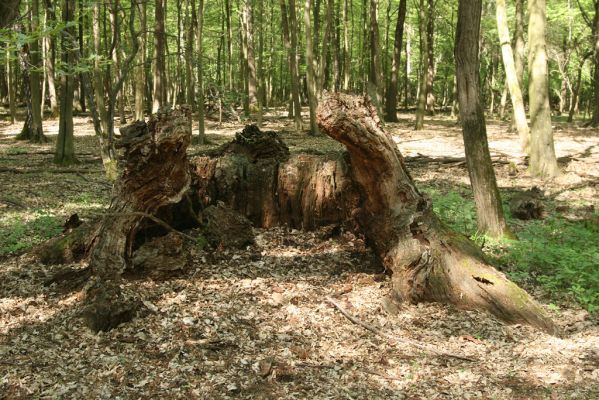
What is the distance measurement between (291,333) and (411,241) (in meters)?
1.72

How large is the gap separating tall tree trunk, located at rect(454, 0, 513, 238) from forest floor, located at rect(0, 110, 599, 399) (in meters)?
0.45

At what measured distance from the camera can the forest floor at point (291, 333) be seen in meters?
4.00

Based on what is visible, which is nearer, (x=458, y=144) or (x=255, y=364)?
(x=255, y=364)

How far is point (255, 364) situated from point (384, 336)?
1.32 metres

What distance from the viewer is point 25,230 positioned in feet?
24.4

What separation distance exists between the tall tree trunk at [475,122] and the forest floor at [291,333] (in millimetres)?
450

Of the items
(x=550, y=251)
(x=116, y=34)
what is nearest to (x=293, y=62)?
(x=116, y=34)

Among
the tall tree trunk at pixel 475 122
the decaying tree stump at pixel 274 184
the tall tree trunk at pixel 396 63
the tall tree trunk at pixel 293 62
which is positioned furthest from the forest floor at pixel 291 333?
the tall tree trunk at pixel 396 63

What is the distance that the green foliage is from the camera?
6.75m

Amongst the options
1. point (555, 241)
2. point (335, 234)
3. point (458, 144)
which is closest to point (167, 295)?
point (335, 234)

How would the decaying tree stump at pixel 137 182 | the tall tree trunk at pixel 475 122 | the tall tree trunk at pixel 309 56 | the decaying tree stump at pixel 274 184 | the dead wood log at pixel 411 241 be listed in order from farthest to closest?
the tall tree trunk at pixel 309 56, the decaying tree stump at pixel 274 184, the tall tree trunk at pixel 475 122, the decaying tree stump at pixel 137 182, the dead wood log at pixel 411 241

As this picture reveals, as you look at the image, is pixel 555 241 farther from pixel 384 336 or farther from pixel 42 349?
pixel 42 349

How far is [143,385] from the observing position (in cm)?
392

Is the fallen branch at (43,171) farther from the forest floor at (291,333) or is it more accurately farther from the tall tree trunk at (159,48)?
the forest floor at (291,333)
